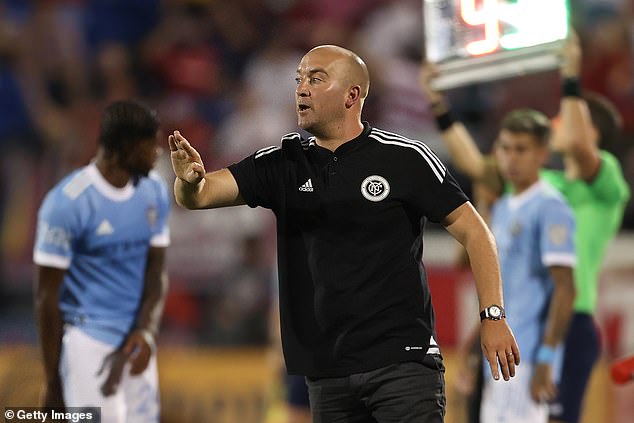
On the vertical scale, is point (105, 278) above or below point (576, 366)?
above

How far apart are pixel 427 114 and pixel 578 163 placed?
4.07 metres

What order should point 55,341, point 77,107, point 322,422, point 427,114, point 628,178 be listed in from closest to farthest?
point 322,422 → point 55,341 → point 628,178 → point 427,114 → point 77,107

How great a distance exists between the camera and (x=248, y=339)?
426 inches

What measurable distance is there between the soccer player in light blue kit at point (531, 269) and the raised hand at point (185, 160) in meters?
2.62

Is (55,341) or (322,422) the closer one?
(322,422)

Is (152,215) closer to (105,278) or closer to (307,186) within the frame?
(105,278)

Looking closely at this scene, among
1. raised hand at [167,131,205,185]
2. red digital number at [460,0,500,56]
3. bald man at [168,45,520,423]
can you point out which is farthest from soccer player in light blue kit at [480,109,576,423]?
raised hand at [167,131,205,185]

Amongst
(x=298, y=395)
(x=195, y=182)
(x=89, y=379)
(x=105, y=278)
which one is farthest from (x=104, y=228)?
(x=298, y=395)

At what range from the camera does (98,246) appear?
592cm

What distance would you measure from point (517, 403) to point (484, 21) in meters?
2.19

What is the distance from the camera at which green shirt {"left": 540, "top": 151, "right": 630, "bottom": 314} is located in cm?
707

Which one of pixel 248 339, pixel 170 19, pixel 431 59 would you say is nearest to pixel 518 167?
pixel 431 59

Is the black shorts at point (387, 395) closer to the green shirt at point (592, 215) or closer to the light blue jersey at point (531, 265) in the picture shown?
the light blue jersey at point (531, 265)

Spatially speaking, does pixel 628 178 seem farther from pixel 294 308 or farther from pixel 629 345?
pixel 294 308
